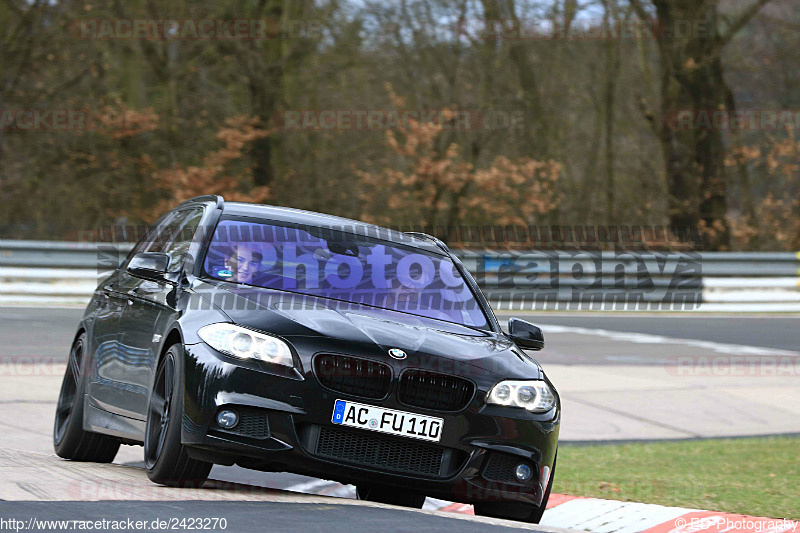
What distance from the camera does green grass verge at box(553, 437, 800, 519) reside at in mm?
7629

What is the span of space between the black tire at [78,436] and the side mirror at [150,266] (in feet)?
3.82

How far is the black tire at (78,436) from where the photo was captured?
7.46 meters

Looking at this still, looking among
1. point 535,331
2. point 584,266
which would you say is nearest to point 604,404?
point 535,331

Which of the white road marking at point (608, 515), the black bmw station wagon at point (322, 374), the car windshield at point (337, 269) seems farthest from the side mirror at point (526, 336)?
the white road marking at point (608, 515)

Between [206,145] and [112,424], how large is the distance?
67.5 ft

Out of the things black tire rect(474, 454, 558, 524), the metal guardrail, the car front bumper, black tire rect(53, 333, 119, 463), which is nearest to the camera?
the car front bumper

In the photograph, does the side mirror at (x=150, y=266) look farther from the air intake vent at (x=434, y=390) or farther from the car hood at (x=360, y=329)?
the air intake vent at (x=434, y=390)

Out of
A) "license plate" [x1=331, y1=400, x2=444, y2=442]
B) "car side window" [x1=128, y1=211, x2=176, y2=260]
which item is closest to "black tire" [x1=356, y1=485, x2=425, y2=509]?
"license plate" [x1=331, y1=400, x2=444, y2=442]

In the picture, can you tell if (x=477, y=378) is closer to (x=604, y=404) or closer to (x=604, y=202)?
(x=604, y=404)

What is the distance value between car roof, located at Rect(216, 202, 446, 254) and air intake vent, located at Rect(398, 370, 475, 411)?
5.21 ft

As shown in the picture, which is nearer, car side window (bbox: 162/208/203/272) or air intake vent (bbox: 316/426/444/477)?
air intake vent (bbox: 316/426/444/477)

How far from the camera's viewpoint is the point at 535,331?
23.0 feet

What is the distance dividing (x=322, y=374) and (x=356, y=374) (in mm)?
155

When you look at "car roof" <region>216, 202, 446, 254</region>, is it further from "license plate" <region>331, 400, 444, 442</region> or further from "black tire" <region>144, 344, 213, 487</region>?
"license plate" <region>331, 400, 444, 442</region>
